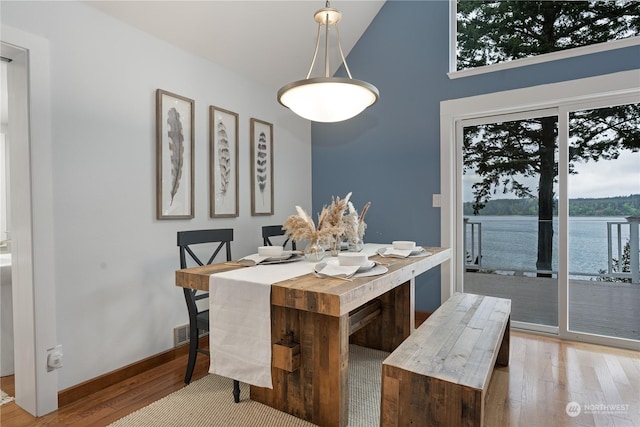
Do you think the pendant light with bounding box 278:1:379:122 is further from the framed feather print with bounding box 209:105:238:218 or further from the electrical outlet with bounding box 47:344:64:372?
the electrical outlet with bounding box 47:344:64:372

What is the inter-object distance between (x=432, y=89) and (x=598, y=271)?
205 centimetres

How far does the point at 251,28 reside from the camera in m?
2.87

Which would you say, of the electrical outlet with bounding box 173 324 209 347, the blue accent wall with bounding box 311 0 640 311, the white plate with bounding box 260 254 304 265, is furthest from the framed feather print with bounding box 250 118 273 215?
the white plate with bounding box 260 254 304 265

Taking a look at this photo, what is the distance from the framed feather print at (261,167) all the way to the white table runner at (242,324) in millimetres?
1622

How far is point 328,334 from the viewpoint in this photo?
1.64 metres

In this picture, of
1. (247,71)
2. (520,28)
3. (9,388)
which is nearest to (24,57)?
(247,71)

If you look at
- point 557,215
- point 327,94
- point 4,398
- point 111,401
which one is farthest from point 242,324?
point 557,215

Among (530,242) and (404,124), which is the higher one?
(404,124)

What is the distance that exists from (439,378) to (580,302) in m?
2.29

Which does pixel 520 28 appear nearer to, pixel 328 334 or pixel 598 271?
pixel 598 271

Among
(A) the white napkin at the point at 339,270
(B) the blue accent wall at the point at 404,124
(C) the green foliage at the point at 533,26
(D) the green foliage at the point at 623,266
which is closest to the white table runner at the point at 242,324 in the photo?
(A) the white napkin at the point at 339,270

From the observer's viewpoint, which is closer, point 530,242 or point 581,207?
point 581,207

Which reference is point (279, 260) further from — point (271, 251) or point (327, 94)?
point (327, 94)

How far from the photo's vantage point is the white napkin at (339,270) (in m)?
1.64
